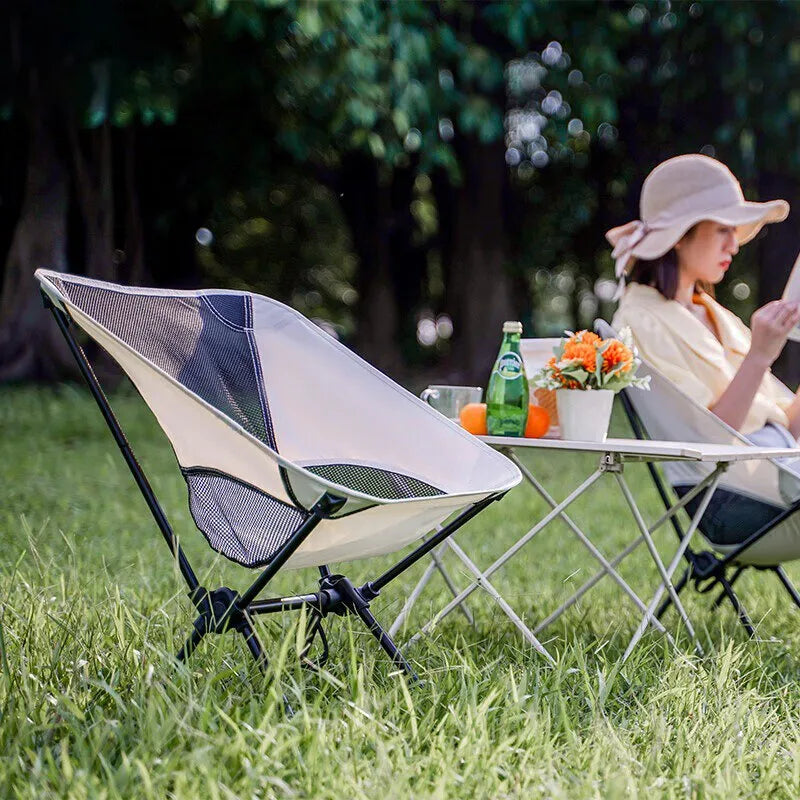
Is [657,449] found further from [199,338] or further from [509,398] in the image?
[199,338]

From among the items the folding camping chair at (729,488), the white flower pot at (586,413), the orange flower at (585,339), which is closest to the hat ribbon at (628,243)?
the folding camping chair at (729,488)

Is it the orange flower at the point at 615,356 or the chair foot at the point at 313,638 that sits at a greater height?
the orange flower at the point at 615,356

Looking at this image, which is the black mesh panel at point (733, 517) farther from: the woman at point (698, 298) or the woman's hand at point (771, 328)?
the woman's hand at point (771, 328)

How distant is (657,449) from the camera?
7.37ft

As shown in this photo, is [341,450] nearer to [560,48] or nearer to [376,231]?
[560,48]

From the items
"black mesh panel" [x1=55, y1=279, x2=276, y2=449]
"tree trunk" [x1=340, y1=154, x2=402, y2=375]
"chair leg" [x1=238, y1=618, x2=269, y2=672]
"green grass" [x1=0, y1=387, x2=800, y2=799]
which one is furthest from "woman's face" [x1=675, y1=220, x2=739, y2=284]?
"tree trunk" [x1=340, y1=154, x2=402, y2=375]

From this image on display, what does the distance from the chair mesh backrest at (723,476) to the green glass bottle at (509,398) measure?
0.25m

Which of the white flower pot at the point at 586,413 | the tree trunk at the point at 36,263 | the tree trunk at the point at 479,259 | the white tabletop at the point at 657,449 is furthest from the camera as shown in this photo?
the tree trunk at the point at 479,259

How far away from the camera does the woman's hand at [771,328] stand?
264 centimetres

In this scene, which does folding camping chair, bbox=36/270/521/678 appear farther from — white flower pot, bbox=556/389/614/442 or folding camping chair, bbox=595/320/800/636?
folding camping chair, bbox=595/320/800/636

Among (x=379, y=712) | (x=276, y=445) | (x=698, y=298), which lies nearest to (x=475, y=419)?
(x=276, y=445)

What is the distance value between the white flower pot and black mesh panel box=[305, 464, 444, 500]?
40cm

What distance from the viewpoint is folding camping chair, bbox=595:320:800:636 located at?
2.64m

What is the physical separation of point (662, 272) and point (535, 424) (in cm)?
67
